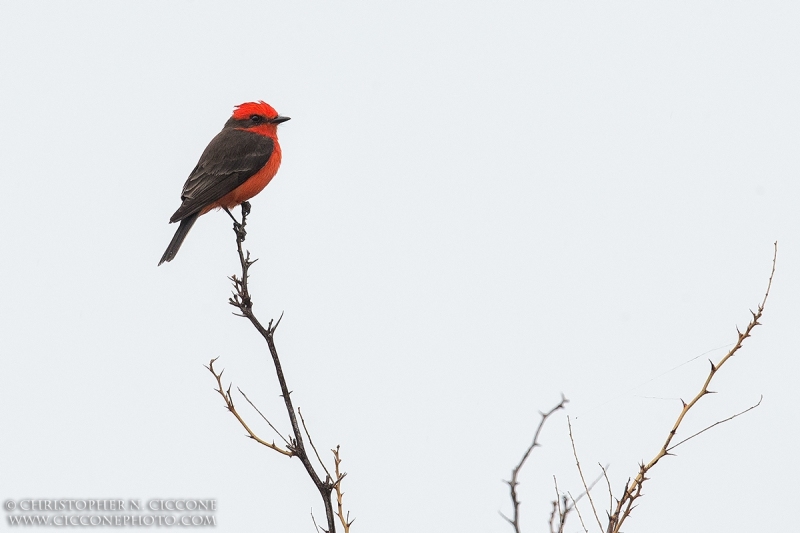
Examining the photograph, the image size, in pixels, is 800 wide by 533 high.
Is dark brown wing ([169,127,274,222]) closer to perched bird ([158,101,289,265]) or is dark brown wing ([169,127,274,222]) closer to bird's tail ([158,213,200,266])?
perched bird ([158,101,289,265])

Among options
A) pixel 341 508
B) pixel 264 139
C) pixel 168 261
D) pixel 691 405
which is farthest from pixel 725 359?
pixel 264 139

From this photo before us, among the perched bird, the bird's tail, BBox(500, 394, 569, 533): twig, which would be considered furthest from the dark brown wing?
BBox(500, 394, 569, 533): twig

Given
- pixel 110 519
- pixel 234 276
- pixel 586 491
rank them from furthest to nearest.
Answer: pixel 110 519
pixel 234 276
pixel 586 491

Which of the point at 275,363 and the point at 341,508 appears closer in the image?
the point at 341,508

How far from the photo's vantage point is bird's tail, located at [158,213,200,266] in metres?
8.59

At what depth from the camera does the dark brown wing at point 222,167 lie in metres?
8.83

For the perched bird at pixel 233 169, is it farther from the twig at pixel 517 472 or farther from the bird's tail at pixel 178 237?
the twig at pixel 517 472

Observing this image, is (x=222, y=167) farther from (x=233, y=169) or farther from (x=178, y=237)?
(x=178, y=237)

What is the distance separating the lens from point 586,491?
3.41 meters

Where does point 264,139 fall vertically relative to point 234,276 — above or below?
above

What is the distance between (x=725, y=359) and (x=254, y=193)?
6190 mm

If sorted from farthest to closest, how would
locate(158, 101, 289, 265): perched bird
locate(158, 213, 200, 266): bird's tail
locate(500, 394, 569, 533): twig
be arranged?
locate(158, 101, 289, 265): perched bird, locate(158, 213, 200, 266): bird's tail, locate(500, 394, 569, 533): twig

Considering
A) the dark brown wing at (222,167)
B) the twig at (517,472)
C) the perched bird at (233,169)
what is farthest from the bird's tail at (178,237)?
the twig at (517,472)

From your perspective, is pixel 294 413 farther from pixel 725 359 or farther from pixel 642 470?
pixel 725 359
